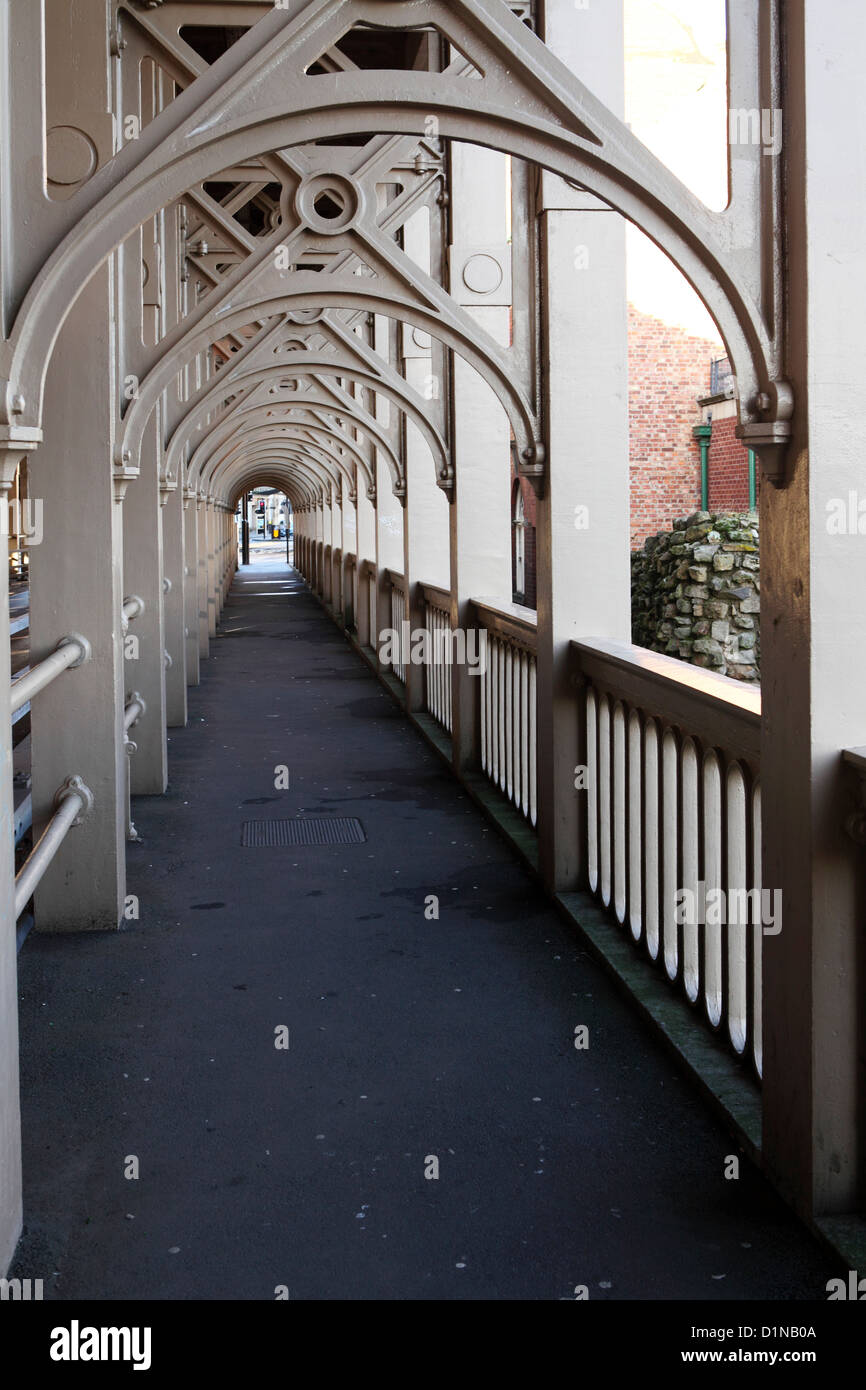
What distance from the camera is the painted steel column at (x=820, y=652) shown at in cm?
288

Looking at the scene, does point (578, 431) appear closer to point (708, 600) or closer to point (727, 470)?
point (708, 600)

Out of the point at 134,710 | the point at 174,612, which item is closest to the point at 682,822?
the point at 134,710

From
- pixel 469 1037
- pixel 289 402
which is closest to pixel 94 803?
pixel 469 1037

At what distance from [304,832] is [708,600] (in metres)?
8.27

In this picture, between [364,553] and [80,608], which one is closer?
[80,608]

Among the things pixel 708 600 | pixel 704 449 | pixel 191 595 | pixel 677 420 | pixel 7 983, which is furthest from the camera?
pixel 677 420

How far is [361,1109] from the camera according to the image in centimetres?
348

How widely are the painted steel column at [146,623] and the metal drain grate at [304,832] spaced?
0.96 metres

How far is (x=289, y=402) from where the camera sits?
12.9 metres

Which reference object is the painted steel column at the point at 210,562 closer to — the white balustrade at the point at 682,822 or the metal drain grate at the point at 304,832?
the metal drain grate at the point at 304,832

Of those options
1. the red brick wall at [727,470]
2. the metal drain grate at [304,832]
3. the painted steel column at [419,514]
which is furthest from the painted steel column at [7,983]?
the red brick wall at [727,470]
